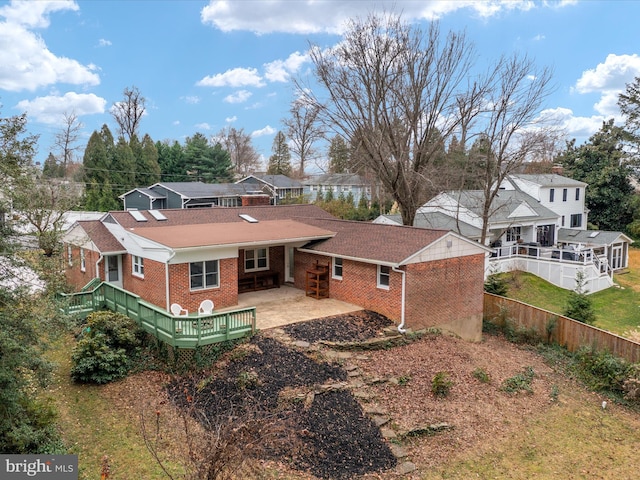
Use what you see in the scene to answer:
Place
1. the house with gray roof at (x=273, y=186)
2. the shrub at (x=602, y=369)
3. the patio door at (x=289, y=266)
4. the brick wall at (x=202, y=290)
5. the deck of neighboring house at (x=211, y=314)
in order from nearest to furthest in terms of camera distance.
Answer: the deck of neighboring house at (x=211, y=314) → the shrub at (x=602, y=369) → the brick wall at (x=202, y=290) → the patio door at (x=289, y=266) → the house with gray roof at (x=273, y=186)

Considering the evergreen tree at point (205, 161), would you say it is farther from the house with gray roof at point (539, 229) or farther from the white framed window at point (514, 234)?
the white framed window at point (514, 234)

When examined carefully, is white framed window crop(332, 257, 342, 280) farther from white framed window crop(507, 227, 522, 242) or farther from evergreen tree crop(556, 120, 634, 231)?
evergreen tree crop(556, 120, 634, 231)

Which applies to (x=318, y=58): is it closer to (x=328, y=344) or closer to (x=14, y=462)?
(x=328, y=344)

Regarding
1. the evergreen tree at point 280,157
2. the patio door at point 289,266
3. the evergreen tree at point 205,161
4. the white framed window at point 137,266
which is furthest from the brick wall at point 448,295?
the evergreen tree at point 280,157

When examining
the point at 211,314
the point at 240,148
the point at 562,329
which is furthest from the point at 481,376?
the point at 240,148

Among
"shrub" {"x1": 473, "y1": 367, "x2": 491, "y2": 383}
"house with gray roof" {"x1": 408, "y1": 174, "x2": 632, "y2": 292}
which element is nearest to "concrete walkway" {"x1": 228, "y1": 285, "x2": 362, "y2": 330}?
"shrub" {"x1": 473, "y1": 367, "x2": 491, "y2": 383}

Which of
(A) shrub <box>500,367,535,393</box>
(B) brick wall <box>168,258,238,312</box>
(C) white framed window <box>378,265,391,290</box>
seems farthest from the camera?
(C) white framed window <box>378,265,391,290</box>
